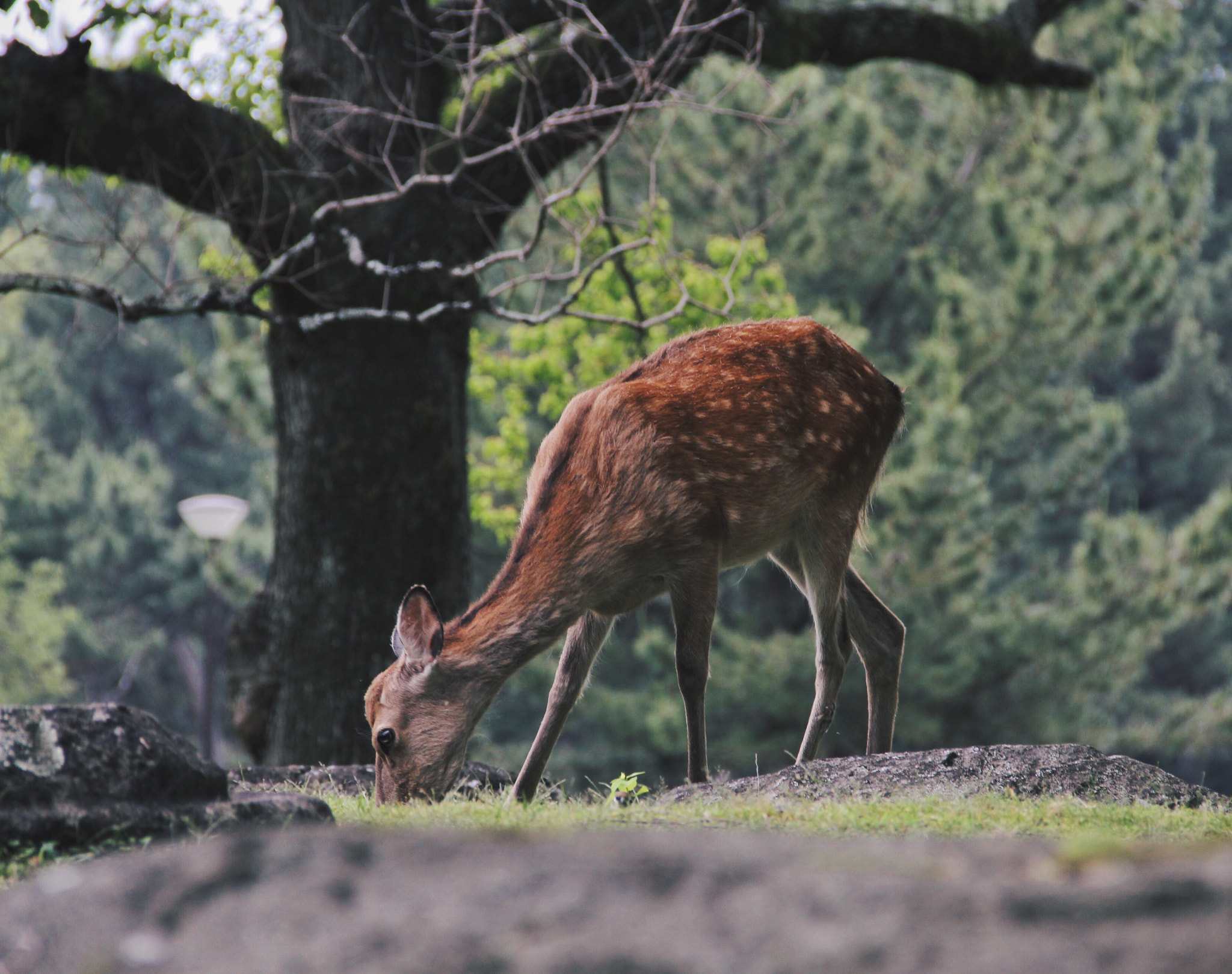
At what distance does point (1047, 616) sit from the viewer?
19.5m

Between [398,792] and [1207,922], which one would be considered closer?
[1207,922]

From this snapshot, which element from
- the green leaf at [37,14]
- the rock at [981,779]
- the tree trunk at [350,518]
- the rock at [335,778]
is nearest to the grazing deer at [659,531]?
the rock at [981,779]

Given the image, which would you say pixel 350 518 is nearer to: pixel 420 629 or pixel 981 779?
pixel 420 629

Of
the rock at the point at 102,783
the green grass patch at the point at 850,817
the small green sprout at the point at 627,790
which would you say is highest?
the rock at the point at 102,783

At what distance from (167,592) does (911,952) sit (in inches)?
1383

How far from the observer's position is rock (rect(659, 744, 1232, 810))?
18.1 feet

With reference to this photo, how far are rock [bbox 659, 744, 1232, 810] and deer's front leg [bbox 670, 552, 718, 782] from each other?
0.81 ft

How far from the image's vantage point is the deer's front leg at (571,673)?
6133 mm

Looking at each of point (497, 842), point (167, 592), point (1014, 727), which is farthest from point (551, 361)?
point (167, 592)

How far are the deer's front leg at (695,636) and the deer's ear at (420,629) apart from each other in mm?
1071

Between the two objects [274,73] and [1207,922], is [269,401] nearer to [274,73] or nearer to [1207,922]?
[274,73]

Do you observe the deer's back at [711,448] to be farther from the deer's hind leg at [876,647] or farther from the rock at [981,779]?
the rock at [981,779]

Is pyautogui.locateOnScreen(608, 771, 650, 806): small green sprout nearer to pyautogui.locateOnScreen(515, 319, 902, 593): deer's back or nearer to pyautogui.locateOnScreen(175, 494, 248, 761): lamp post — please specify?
pyautogui.locateOnScreen(515, 319, 902, 593): deer's back

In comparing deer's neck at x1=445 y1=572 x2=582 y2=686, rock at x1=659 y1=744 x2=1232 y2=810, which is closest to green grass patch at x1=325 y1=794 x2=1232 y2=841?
rock at x1=659 y1=744 x2=1232 y2=810
